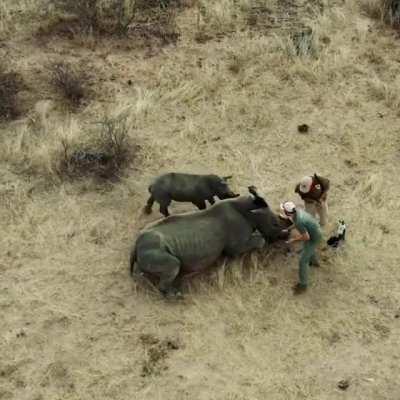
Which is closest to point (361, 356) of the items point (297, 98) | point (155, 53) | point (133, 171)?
point (133, 171)

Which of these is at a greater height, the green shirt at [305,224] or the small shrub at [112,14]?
the small shrub at [112,14]

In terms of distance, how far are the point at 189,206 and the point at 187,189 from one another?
25.8 inches

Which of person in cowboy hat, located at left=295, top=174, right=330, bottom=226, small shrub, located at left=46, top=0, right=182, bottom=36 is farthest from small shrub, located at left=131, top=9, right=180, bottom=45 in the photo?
person in cowboy hat, located at left=295, top=174, right=330, bottom=226

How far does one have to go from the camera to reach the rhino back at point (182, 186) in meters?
8.60

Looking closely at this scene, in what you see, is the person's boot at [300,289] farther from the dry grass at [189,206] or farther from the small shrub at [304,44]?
the small shrub at [304,44]

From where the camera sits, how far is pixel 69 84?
10898 millimetres

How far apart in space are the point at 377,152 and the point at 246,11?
4349mm

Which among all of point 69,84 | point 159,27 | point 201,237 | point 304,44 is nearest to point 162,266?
point 201,237

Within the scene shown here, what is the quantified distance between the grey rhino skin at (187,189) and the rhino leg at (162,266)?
106cm

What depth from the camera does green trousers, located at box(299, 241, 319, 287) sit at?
7777mm

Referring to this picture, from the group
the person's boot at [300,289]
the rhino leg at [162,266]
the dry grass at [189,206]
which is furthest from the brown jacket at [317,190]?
the rhino leg at [162,266]

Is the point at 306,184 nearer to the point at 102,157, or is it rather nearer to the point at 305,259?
the point at 305,259

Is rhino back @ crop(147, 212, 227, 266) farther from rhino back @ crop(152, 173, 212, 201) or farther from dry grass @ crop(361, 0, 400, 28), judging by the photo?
dry grass @ crop(361, 0, 400, 28)

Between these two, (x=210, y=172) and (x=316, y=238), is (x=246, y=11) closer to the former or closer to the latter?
(x=210, y=172)
